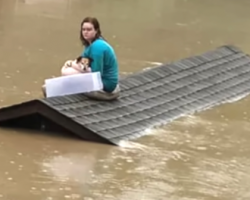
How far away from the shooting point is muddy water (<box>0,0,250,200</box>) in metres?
6.23

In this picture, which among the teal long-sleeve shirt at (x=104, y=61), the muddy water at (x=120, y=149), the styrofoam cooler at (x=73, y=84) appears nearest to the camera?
the muddy water at (x=120, y=149)

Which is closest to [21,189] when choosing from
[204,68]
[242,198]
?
[242,198]

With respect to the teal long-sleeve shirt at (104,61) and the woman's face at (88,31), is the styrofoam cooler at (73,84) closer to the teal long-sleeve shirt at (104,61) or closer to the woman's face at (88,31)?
the teal long-sleeve shirt at (104,61)

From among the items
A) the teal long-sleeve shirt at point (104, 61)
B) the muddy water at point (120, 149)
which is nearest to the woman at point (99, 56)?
the teal long-sleeve shirt at point (104, 61)

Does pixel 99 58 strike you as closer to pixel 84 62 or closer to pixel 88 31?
pixel 84 62

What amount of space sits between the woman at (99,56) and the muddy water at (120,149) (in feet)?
2.07

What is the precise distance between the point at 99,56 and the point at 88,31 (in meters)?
0.29

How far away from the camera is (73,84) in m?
7.89

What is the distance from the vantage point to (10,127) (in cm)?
762

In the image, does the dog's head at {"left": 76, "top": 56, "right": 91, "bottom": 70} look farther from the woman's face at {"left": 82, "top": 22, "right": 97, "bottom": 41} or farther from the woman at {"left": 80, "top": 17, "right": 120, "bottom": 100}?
the woman's face at {"left": 82, "top": 22, "right": 97, "bottom": 41}

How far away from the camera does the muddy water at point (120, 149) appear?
623cm

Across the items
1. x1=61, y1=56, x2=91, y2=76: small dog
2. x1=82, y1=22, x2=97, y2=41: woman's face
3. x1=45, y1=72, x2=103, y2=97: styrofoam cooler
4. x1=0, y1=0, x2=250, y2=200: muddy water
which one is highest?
x1=82, y1=22, x2=97, y2=41: woman's face

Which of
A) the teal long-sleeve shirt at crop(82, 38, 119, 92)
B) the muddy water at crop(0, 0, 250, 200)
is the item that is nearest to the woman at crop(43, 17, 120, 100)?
the teal long-sleeve shirt at crop(82, 38, 119, 92)

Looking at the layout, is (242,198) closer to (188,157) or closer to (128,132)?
(188,157)
